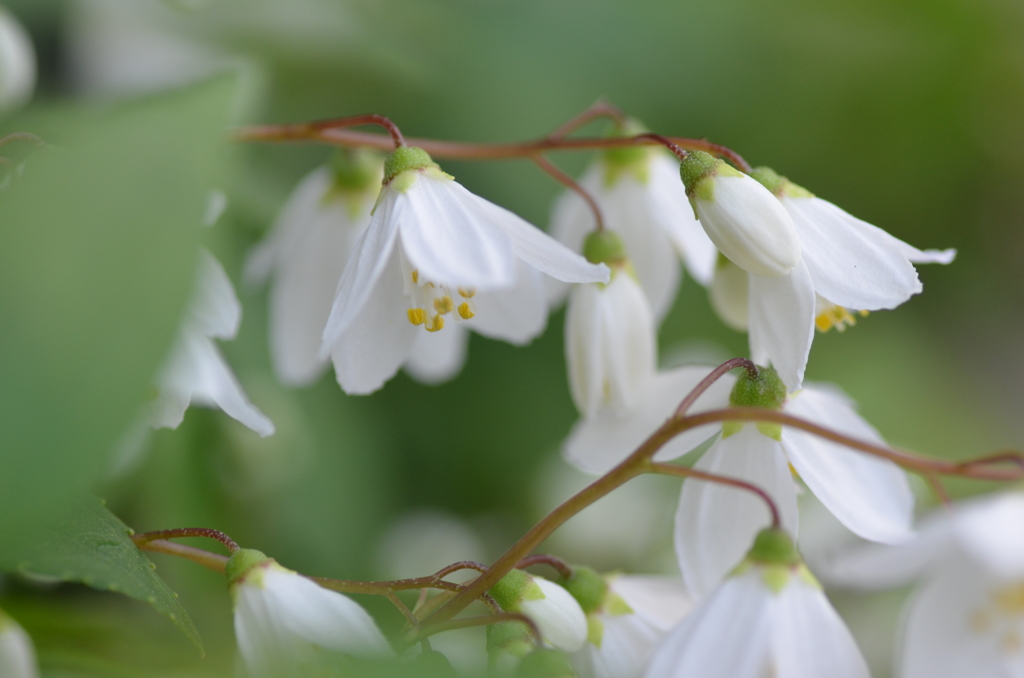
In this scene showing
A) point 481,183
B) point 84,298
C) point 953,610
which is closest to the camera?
point 84,298

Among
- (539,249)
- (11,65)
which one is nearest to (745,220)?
(539,249)

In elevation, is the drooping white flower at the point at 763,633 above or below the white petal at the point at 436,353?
above

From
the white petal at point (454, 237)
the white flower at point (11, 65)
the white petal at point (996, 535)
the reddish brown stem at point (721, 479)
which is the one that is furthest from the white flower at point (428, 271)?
the white flower at point (11, 65)

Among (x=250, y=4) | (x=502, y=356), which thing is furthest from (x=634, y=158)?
(x=250, y=4)

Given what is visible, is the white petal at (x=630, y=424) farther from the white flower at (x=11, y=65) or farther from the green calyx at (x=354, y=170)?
the white flower at (x=11, y=65)

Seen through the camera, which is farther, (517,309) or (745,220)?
(517,309)

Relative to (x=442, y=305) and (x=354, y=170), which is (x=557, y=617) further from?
(x=354, y=170)
